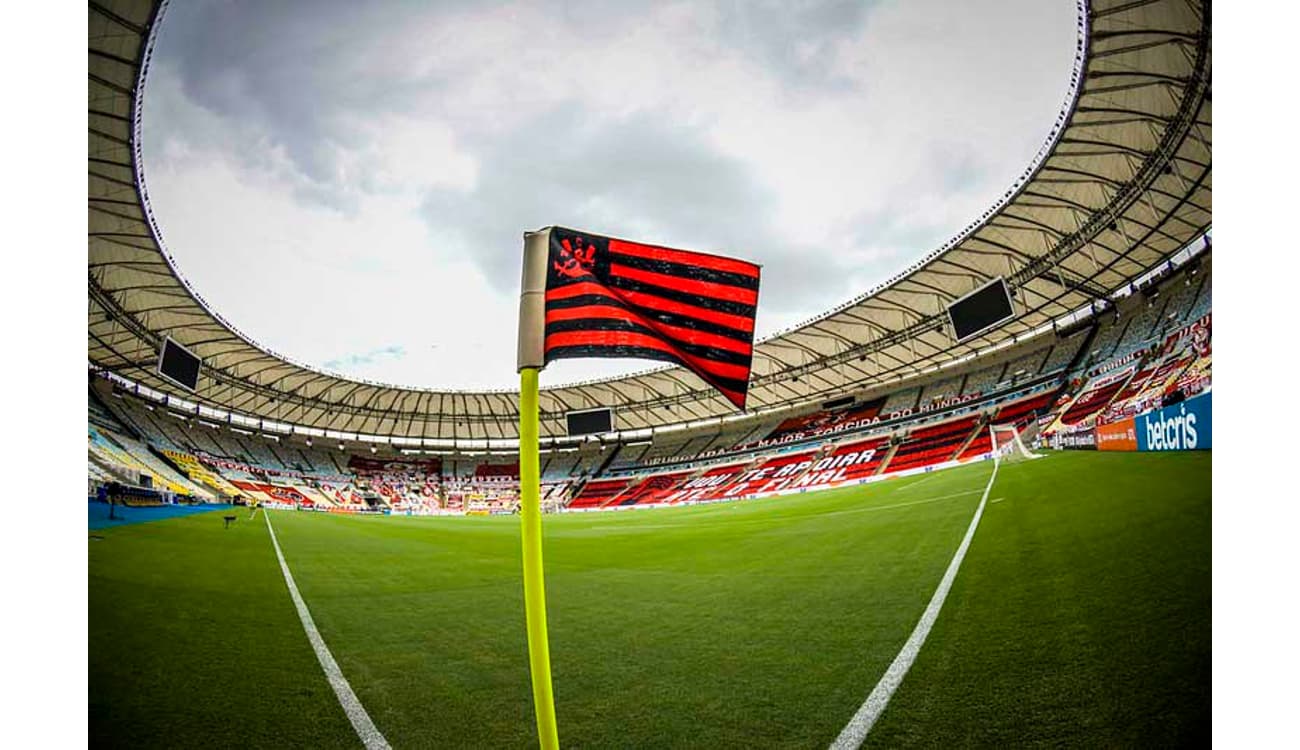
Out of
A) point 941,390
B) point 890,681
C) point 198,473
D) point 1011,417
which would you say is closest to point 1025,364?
point 1011,417

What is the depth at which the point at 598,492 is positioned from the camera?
40.4 meters

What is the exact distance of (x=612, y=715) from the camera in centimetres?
245

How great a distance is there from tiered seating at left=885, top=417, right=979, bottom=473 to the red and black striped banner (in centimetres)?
2892

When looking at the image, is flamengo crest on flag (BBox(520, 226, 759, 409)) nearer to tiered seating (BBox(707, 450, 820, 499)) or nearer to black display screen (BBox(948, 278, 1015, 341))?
black display screen (BBox(948, 278, 1015, 341))

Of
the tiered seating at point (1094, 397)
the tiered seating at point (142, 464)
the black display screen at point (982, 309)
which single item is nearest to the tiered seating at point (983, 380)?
the tiered seating at point (1094, 397)

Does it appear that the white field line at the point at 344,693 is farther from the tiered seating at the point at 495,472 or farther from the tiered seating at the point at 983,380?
the tiered seating at the point at 495,472

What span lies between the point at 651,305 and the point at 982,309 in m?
24.9

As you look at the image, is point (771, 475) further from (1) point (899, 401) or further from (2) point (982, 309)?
(2) point (982, 309)

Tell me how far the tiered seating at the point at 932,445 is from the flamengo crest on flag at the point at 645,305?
28926 mm

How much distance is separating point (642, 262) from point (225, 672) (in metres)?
3.54

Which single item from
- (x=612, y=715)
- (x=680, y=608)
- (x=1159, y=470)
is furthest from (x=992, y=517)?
(x=612, y=715)

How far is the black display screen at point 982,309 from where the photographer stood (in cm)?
2199

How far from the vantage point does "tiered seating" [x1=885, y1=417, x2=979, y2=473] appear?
2802cm

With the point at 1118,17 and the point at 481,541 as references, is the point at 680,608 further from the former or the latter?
the point at 1118,17
